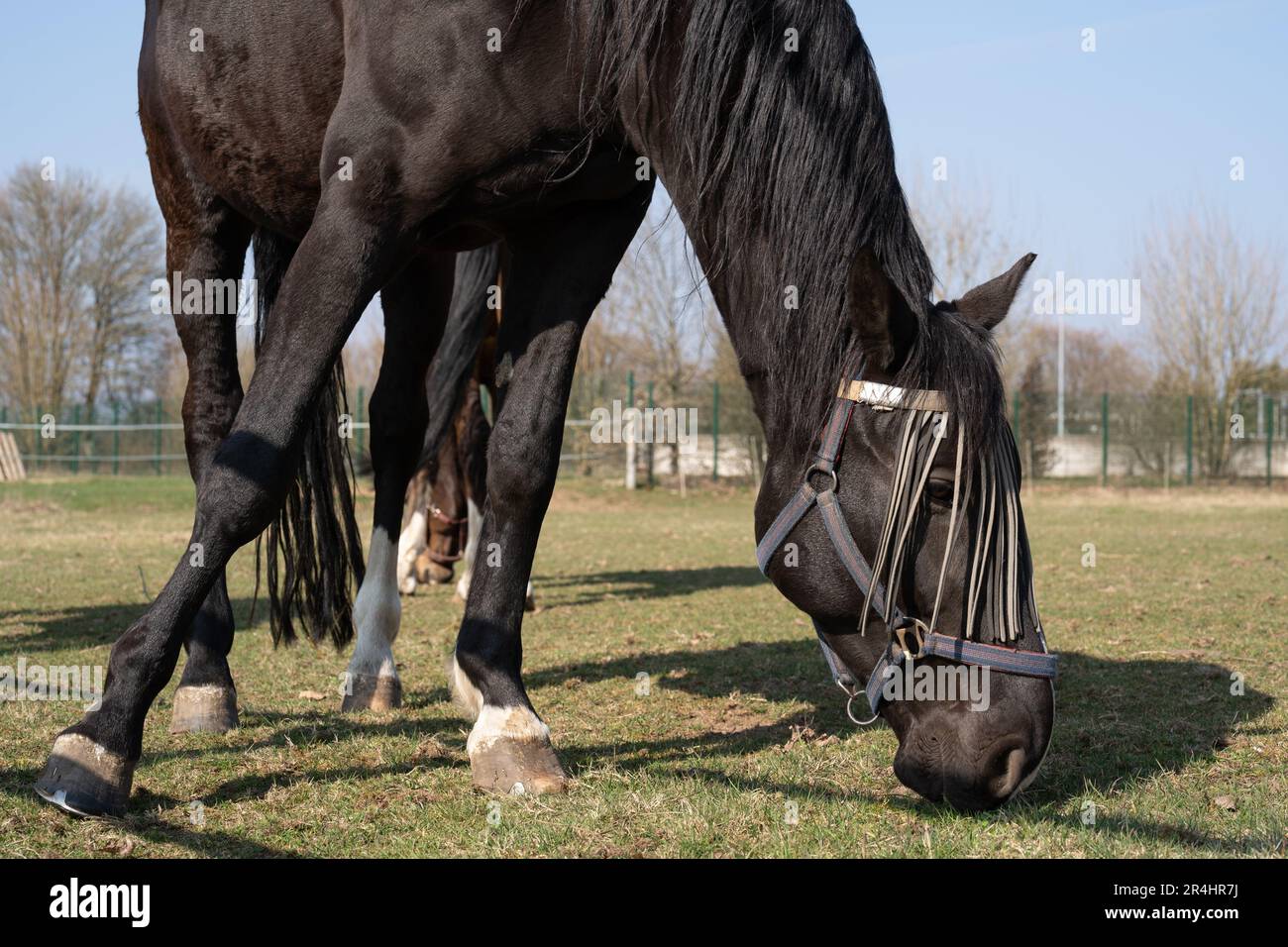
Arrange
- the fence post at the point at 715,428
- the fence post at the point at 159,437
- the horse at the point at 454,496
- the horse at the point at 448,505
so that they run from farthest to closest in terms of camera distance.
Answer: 1. the fence post at the point at 159,437
2. the fence post at the point at 715,428
3. the horse at the point at 448,505
4. the horse at the point at 454,496

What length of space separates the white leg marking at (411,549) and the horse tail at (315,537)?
11.5ft

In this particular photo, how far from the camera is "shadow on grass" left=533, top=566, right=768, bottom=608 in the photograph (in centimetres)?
832

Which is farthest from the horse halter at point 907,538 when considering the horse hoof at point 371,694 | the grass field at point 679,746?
the horse hoof at point 371,694

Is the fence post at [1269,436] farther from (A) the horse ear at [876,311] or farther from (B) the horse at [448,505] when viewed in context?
(A) the horse ear at [876,311]

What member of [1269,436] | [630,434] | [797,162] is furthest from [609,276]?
[1269,436]

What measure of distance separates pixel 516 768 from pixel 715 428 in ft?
76.5

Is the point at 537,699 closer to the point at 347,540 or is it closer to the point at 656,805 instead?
the point at 347,540

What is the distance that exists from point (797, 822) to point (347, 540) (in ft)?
8.71

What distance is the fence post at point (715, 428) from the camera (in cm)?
2583

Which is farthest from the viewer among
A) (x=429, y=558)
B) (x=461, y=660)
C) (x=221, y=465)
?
(x=429, y=558)

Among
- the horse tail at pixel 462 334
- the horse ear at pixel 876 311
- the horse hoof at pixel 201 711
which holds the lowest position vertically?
the horse hoof at pixel 201 711

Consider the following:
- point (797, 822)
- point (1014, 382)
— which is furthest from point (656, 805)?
point (1014, 382)

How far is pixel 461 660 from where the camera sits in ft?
11.0

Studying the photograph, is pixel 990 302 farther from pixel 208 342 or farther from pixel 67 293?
pixel 67 293
